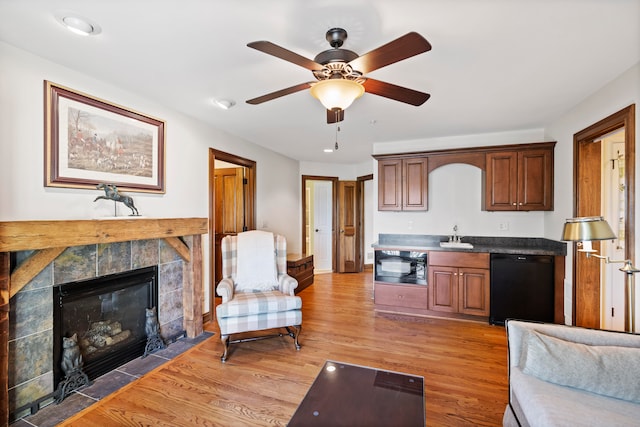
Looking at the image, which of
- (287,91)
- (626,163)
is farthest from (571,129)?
(287,91)

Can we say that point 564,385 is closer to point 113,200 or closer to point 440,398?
point 440,398

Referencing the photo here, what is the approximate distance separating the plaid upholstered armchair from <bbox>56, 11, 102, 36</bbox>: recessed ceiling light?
6.50ft

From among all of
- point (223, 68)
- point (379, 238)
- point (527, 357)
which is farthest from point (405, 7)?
point (379, 238)

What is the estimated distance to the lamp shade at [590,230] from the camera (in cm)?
170

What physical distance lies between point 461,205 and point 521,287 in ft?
4.09

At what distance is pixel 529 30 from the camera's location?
5.49 ft

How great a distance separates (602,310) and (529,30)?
2952mm

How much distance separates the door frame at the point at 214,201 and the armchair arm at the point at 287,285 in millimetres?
1001

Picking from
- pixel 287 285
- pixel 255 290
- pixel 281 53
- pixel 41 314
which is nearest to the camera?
pixel 281 53

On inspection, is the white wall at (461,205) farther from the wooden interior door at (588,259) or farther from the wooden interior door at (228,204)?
the wooden interior door at (228,204)

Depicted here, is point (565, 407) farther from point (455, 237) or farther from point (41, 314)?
point (41, 314)

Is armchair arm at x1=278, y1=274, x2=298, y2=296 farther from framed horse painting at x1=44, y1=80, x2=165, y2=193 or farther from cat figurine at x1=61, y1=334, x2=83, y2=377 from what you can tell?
cat figurine at x1=61, y1=334, x2=83, y2=377

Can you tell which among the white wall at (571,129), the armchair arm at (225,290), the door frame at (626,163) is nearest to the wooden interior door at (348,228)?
the white wall at (571,129)

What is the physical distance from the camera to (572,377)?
1.42 metres
